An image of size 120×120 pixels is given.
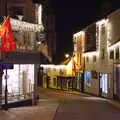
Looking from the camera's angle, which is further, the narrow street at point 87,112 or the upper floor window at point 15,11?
the upper floor window at point 15,11

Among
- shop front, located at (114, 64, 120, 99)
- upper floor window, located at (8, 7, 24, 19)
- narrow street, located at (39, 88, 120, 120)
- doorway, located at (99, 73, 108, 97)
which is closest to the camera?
narrow street, located at (39, 88, 120, 120)

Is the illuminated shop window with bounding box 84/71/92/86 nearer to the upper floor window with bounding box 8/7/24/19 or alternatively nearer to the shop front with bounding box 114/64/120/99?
the shop front with bounding box 114/64/120/99

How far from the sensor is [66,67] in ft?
279

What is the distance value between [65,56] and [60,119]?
→ 2593 inches

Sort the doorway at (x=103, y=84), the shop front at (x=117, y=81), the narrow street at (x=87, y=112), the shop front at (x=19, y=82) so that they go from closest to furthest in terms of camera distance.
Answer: the narrow street at (x=87, y=112) < the shop front at (x=19, y=82) < the shop front at (x=117, y=81) < the doorway at (x=103, y=84)

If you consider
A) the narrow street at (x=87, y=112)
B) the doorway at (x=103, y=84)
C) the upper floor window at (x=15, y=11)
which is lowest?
the narrow street at (x=87, y=112)

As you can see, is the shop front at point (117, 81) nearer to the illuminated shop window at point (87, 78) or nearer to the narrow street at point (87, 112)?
the narrow street at point (87, 112)

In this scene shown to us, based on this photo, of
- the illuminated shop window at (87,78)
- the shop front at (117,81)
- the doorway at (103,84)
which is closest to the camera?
the shop front at (117,81)

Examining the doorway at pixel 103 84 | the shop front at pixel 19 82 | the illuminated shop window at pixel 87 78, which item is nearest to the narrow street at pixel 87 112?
the shop front at pixel 19 82

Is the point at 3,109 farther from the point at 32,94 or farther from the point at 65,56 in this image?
the point at 65,56

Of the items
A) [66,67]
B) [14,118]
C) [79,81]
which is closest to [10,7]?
[14,118]

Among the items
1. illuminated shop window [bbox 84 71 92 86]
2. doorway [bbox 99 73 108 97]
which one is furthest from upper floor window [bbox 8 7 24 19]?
illuminated shop window [bbox 84 71 92 86]

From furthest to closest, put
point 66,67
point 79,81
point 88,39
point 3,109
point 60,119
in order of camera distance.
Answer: point 66,67 < point 79,81 < point 88,39 < point 3,109 < point 60,119

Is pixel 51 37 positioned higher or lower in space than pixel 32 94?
higher
